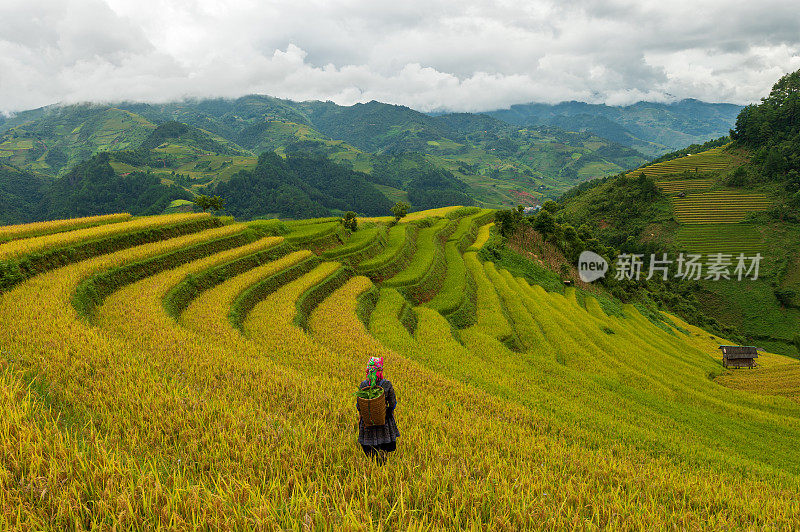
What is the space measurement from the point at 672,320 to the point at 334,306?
5527 centimetres

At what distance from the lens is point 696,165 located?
104 m

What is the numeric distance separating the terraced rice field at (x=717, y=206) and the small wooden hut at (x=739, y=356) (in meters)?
66.5

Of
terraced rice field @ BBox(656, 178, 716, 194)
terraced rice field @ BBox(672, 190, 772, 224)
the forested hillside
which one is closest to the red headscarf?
the forested hillside

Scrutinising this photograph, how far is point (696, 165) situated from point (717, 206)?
2889 cm

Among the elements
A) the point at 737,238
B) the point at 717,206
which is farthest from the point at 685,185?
the point at 737,238

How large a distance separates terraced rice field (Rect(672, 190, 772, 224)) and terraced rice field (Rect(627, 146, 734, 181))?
15.0 m

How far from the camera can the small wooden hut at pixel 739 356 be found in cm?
Answer: 3002

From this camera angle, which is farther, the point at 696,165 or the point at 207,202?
the point at 696,165

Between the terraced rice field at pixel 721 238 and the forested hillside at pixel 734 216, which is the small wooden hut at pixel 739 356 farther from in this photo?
the terraced rice field at pixel 721 238

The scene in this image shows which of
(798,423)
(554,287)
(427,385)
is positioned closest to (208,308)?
(427,385)

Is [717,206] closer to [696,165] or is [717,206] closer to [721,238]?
[721,238]

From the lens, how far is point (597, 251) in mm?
57562

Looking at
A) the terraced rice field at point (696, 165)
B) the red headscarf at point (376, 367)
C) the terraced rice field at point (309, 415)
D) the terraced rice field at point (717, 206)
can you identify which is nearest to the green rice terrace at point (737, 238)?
the terraced rice field at point (717, 206)

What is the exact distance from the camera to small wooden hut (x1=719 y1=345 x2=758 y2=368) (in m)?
30.0
